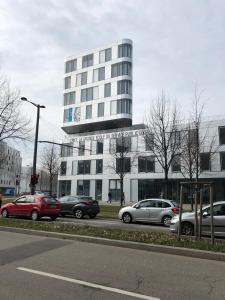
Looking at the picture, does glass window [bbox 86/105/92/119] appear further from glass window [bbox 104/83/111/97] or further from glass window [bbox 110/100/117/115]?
glass window [bbox 110/100/117/115]

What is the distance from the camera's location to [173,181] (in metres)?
48.7

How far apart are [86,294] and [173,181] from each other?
1725 inches

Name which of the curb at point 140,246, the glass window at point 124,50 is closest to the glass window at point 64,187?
the glass window at point 124,50

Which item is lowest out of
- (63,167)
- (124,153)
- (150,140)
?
(150,140)

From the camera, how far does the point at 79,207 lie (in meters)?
24.7

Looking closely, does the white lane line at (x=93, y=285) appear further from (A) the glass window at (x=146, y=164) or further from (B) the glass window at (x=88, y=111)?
(B) the glass window at (x=88, y=111)

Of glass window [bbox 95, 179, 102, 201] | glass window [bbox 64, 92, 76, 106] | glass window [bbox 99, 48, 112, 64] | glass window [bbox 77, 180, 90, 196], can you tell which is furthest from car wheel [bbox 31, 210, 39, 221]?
glass window [bbox 64, 92, 76, 106]

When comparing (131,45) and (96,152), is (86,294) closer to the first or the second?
(96,152)

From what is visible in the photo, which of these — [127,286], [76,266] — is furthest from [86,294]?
[76,266]

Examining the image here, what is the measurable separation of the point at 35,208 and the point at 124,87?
44.9 metres

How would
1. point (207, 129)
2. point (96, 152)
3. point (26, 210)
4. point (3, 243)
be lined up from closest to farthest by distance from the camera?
point (3, 243) → point (26, 210) → point (207, 129) → point (96, 152)

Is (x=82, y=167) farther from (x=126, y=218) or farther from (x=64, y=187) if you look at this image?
(x=126, y=218)

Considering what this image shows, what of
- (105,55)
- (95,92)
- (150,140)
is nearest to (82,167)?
(95,92)

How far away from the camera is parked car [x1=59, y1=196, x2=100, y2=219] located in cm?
2458
